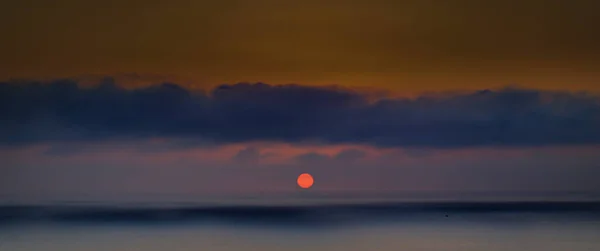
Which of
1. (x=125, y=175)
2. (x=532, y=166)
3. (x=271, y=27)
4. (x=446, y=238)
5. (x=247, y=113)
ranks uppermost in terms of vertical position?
(x=271, y=27)

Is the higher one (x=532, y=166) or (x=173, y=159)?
(x=173, y=159)

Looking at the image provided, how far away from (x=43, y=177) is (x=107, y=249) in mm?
734

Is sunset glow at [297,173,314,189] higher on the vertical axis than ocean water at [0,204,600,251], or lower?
higher

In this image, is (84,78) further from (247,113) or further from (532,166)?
(532,166)

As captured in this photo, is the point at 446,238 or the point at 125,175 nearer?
the point at 125,175

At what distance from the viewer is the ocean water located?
17.4ft

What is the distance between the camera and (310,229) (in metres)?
6.19

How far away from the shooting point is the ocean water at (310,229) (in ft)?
17.4

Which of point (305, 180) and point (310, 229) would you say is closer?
point (305, 180)

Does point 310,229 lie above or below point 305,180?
below

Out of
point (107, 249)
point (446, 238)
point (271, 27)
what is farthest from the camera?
point (446, 238)

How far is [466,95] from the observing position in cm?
512

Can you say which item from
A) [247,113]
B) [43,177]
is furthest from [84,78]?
[247,113]

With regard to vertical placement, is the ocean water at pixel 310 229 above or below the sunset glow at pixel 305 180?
below
